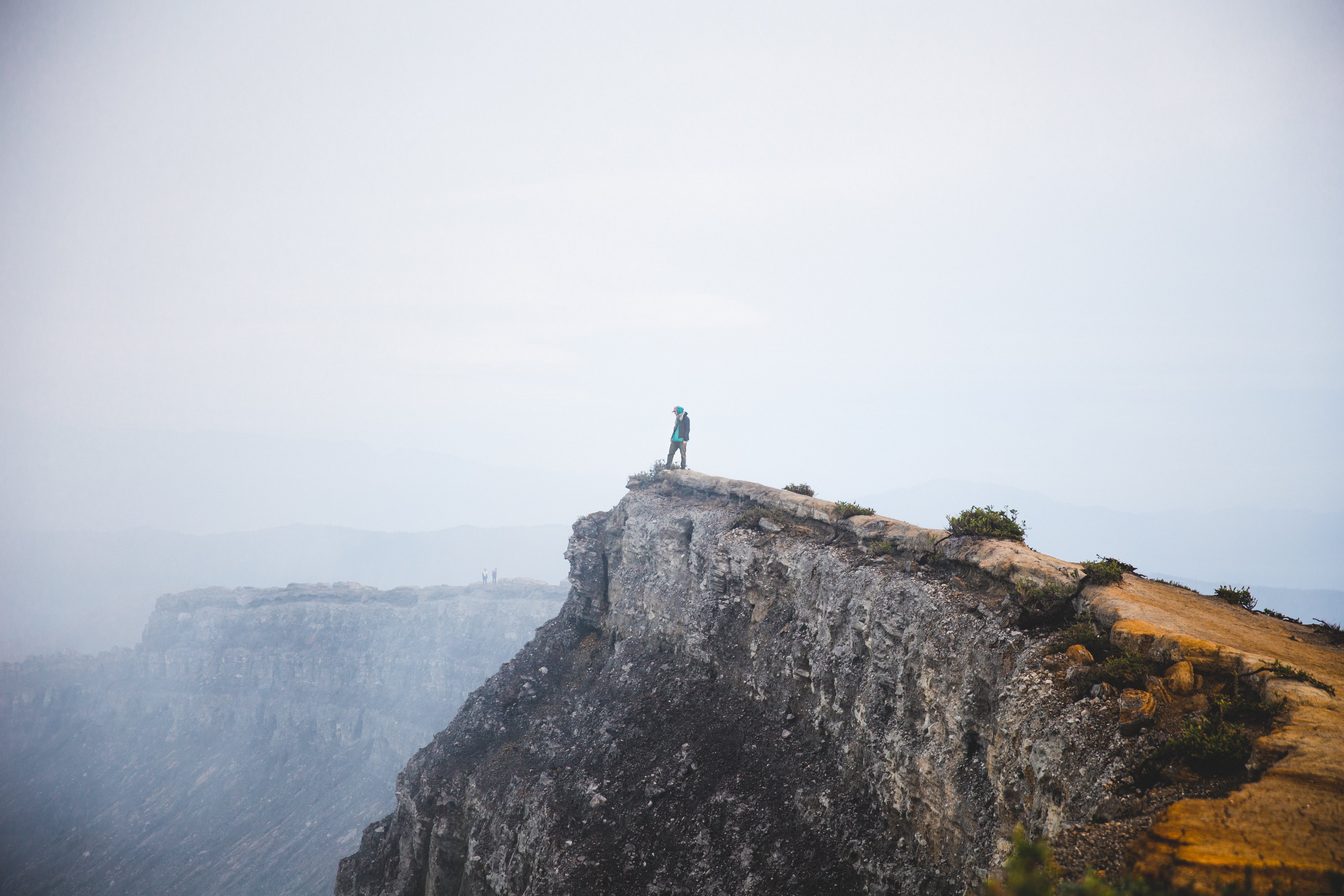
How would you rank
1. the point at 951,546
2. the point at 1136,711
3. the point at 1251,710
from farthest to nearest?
the point at 951,546
the point at 1136,711
the point at 1251,710

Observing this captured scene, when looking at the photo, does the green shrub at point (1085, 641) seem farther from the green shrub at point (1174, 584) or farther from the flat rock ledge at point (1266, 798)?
the green shrub at point (1174, 584)

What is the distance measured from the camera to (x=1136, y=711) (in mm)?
7297

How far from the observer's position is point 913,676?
12086 millimetres

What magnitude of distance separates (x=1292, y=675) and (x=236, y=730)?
9574 centimetres

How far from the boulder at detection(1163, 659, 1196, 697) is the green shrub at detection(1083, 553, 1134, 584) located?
318cm

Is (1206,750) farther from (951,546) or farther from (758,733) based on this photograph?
(758,733)

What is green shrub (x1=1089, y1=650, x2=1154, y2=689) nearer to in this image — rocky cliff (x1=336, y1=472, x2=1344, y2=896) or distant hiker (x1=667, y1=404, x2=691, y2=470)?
rocky cliff (x1=336, y1=472, x2=1344, y2=896)

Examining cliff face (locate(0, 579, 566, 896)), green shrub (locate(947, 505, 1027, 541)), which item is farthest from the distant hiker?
cliff face (locate(0, 579, 566, 896))

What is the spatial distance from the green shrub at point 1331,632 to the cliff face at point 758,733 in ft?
12.4

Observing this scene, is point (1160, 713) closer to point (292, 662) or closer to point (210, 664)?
point (292, 662)

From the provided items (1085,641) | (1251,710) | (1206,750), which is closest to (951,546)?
(1085,641)

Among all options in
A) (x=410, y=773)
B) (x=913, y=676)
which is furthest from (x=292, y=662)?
(x=913, y=676)

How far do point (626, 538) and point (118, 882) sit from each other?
64750 millimetres

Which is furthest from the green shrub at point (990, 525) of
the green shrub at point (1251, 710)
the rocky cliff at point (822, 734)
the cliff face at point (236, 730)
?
the cliff face at point (236, 730)
